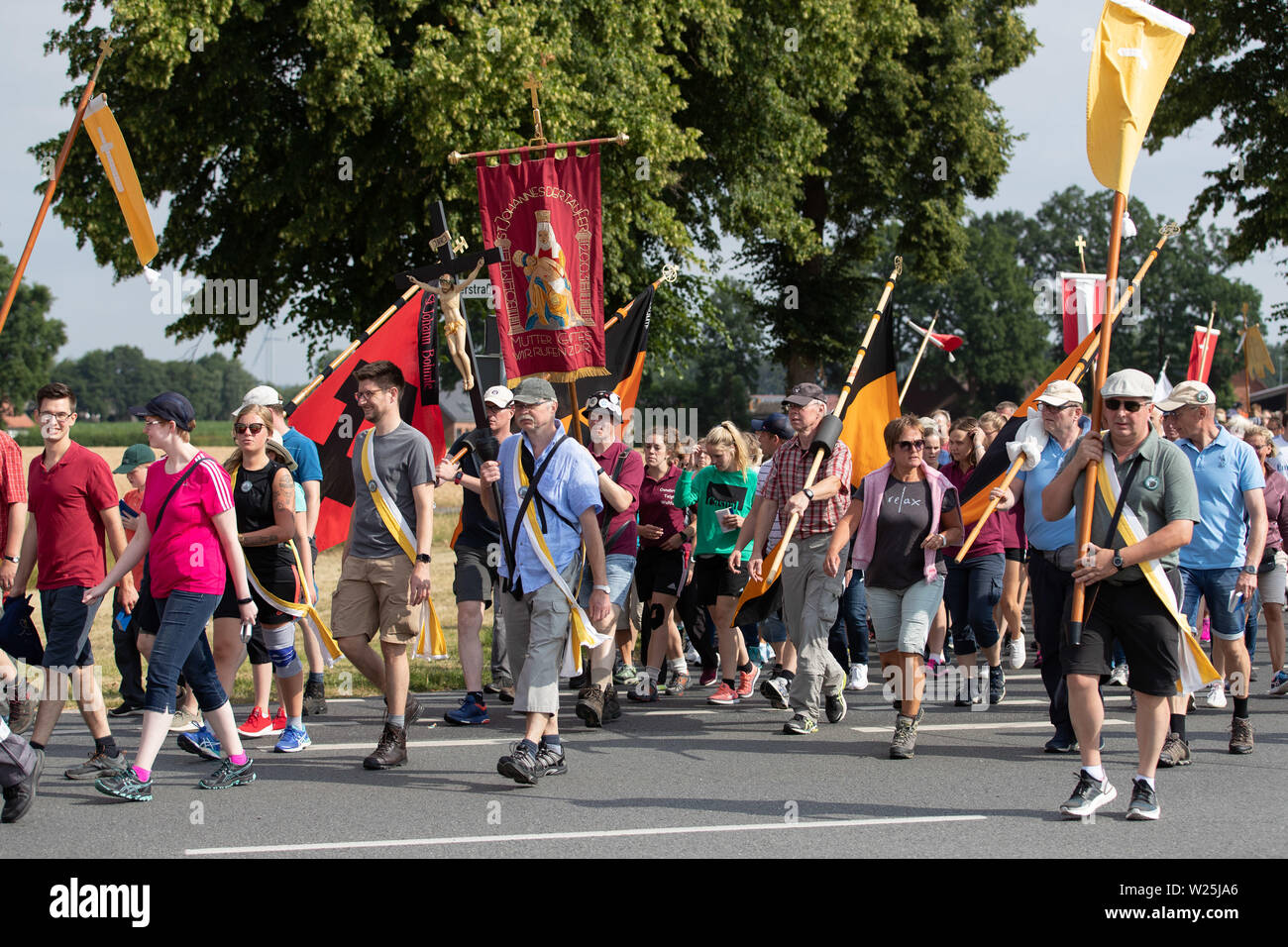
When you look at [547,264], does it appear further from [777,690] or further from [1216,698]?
[1216,698]

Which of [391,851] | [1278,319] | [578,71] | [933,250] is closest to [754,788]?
[391,851]

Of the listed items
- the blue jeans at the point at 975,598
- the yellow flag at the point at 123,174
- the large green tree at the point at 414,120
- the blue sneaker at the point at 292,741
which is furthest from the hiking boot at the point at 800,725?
the large green tree at the point at 414,120

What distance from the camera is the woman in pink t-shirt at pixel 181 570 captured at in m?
6.09

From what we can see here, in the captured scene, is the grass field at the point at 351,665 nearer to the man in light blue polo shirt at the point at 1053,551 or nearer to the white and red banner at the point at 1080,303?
the man in light blue polo shirt at the point at 1053,551

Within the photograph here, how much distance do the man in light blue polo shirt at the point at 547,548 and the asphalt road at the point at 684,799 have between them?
369 millimetres

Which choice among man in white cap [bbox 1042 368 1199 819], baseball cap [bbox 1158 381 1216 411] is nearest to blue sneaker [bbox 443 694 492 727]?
man in white cap [bbox 1042 368 1199 819]

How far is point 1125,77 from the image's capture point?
20.0 ft

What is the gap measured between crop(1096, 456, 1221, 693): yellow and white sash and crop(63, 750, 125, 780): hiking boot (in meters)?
4.91

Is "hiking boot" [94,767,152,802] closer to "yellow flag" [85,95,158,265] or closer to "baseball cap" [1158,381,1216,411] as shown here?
"yellow flag" [85,95,158,265]

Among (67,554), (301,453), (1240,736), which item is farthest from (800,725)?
(67,554)

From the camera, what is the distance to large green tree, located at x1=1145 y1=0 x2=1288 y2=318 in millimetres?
24000

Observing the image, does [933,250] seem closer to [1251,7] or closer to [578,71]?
[1251,7]

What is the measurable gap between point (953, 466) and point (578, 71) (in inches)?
417

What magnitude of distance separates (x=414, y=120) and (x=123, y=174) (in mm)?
9390
